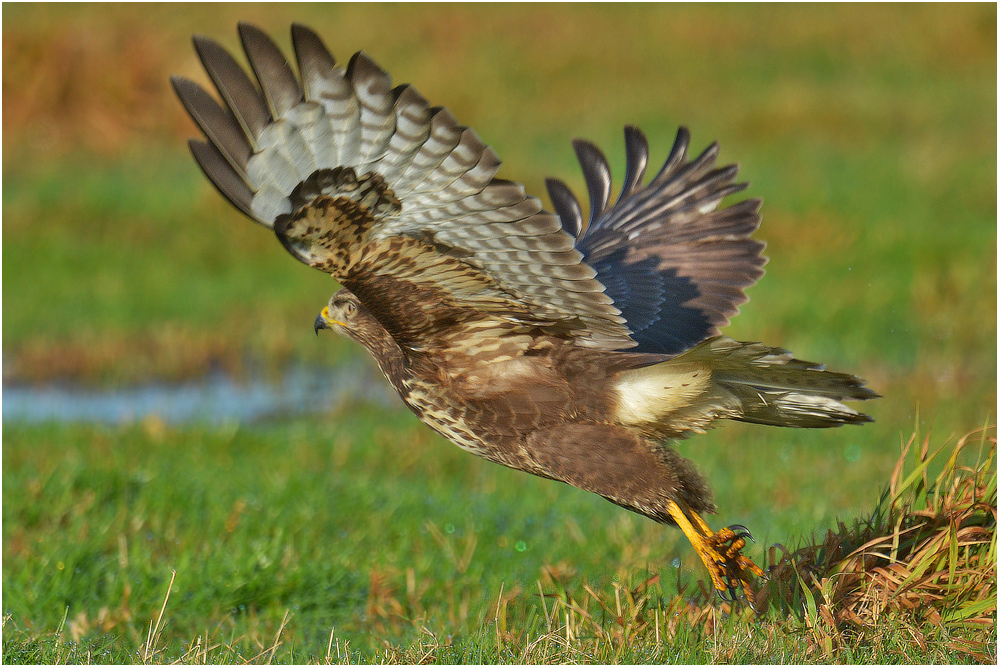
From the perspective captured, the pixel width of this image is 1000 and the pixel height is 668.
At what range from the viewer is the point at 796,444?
703 cm

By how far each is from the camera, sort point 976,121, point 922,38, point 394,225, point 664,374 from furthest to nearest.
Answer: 1. point 922,38
2. point 976,121
3. point 664,374
4. point 394,225

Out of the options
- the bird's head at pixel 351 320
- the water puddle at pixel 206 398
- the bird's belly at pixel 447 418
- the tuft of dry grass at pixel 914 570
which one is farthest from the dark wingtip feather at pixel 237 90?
the water puddle at pixel 206 398

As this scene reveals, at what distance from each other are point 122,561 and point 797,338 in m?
5.63

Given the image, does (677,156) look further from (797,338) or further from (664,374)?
(797,338)

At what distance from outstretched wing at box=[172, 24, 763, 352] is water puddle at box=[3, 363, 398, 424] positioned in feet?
13.2

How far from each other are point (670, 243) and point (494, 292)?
4.33 feet

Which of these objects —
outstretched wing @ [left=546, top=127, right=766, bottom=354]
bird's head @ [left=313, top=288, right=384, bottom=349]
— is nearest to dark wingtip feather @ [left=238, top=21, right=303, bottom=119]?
bird's head @ [left=313, top=288, right=384, bottom=349]

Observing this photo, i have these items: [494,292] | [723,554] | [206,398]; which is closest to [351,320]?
[494,292]

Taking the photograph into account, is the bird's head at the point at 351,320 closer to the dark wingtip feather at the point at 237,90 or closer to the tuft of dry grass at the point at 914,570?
the dark wingtip feather at the point at 237,90

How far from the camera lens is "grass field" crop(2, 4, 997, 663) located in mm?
4309

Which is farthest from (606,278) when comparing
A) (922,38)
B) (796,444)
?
(922,38)

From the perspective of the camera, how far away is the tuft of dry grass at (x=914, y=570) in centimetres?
342

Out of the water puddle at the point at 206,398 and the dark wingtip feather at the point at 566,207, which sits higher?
the dark wingtip feather at the point at 566,207

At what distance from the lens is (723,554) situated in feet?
12.3
